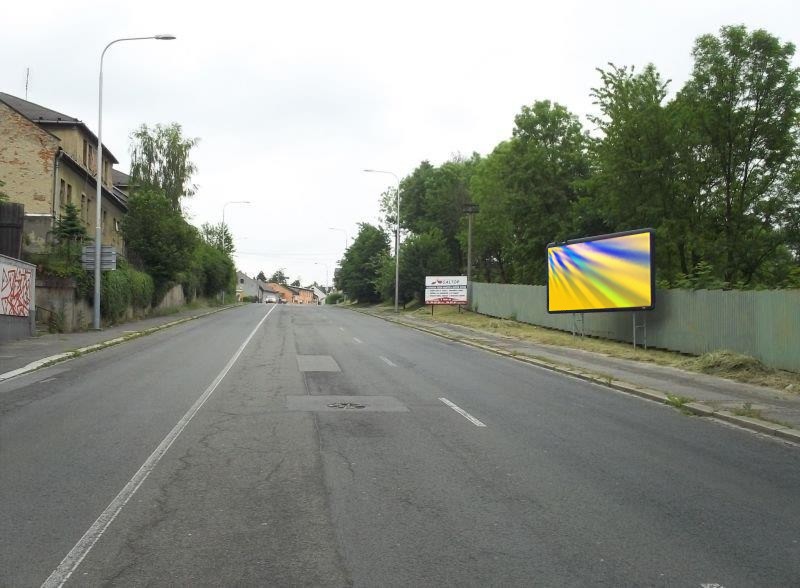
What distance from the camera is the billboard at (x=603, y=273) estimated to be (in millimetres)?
20203

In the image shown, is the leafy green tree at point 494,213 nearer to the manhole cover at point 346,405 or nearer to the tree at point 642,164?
the tree at point 642,164

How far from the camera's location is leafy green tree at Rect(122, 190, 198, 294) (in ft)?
123

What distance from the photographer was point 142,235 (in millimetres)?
37719

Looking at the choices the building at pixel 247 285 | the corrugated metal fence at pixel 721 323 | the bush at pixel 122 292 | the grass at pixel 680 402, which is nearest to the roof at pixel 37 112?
the bush at pixel 122 292

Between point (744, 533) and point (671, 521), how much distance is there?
0.51 meters

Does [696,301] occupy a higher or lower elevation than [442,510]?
higher

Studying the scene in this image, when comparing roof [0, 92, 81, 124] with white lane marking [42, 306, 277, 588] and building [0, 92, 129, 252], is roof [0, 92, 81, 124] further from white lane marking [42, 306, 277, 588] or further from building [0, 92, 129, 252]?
white lane marking [42, 306, 277, 588]

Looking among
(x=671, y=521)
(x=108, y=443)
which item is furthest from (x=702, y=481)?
(x=108, y=443)

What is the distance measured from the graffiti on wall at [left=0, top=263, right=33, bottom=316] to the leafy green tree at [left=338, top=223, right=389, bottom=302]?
45.4 m

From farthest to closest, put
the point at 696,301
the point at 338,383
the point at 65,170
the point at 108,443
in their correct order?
the point at 65,170 → the point at 696,301 → the point at 338,383 → the point at 108,443

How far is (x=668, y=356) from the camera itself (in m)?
19.1

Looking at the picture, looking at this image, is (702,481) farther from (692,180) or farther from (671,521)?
(692,180)

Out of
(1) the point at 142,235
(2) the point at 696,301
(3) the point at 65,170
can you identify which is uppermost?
(3) the point at 65,170

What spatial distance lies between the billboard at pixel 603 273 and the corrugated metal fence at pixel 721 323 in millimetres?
888
